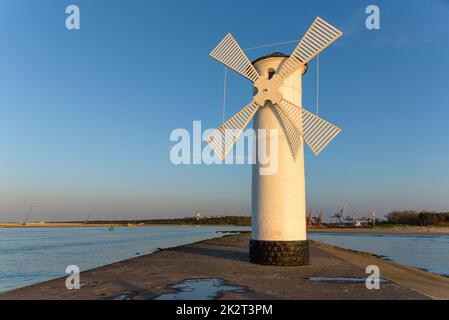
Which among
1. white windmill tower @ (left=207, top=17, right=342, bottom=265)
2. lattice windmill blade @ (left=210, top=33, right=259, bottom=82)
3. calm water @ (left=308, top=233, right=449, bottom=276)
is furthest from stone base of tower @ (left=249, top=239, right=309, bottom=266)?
calm water @ (left=308, top=233, right=449, bottom=276)

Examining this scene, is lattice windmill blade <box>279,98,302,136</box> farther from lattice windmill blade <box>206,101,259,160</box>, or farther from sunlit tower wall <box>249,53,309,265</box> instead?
lattice windmill blade <box>206,101,259,160</box>

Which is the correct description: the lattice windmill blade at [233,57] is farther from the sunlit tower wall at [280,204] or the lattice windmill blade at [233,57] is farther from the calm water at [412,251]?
the calm water at [412,251]

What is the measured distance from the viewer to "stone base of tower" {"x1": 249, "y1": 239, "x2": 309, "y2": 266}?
13.2m

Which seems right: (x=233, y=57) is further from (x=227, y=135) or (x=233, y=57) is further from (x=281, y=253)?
(x=281, y=253)

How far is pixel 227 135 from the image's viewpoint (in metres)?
15.1

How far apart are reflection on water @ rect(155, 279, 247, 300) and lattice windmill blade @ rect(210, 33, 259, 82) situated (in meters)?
8.11

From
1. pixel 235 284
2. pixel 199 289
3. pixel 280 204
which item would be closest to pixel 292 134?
pixel 280 204

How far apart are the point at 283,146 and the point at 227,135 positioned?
8.96ft
